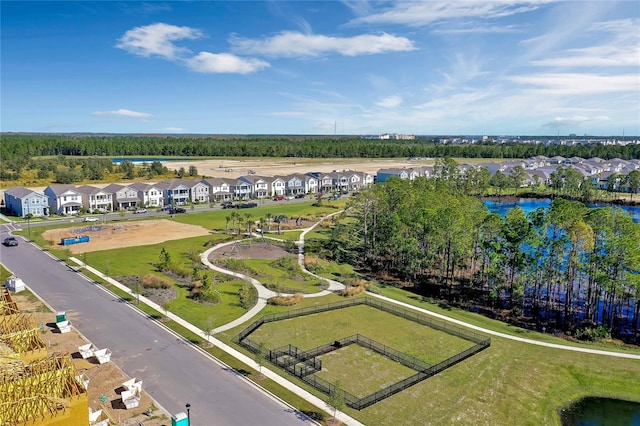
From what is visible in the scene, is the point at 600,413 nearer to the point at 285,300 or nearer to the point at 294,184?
the point at 285,300

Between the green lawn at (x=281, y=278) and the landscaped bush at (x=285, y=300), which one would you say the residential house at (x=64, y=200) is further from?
the landscaped bush at (x=285, y=300)

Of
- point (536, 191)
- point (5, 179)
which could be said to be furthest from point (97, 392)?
point (536, 191)

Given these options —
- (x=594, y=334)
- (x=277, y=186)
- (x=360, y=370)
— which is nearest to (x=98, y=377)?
(x=360, y=370)

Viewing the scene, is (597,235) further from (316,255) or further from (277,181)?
(277,181)

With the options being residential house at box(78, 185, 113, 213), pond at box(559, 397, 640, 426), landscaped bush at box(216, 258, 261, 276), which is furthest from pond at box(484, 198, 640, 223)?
residential house at box(78, 185, 113, 213)

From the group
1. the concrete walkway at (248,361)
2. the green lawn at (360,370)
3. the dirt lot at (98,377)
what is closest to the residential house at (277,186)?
the concrete walkway at (248,361)
